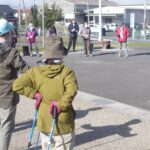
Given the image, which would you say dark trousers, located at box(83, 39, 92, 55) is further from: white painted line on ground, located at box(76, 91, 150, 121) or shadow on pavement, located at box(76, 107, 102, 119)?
shadow on pavement, located at box(76, 107, 102, 119)

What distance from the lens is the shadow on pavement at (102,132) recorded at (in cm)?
704

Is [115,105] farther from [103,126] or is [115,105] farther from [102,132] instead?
[102,132]

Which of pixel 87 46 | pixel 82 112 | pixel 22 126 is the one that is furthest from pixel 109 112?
pixel 87 46

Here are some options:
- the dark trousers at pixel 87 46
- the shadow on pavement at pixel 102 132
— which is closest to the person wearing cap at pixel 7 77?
the shadow on pavement at pixel 102 132

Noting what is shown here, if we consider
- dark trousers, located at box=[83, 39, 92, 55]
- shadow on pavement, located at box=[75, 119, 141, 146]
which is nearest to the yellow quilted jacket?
Answer: shadow on pavement, located at box=[75, 119, 141, 146]

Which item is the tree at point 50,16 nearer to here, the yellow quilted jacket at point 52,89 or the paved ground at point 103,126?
the paved ground at point 103,126

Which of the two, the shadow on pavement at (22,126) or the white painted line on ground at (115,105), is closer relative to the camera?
the shadow on pavement at (22,126)

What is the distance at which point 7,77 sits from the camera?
5496 millimetres

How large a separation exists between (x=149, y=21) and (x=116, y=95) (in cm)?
8741

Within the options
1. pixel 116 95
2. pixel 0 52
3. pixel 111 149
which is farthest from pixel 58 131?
pixel 116 95

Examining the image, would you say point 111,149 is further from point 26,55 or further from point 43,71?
point 26,55

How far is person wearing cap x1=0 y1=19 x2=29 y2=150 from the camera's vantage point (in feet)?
17.5

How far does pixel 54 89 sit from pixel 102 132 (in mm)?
3125

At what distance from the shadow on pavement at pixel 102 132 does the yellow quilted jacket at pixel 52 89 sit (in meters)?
2.28
